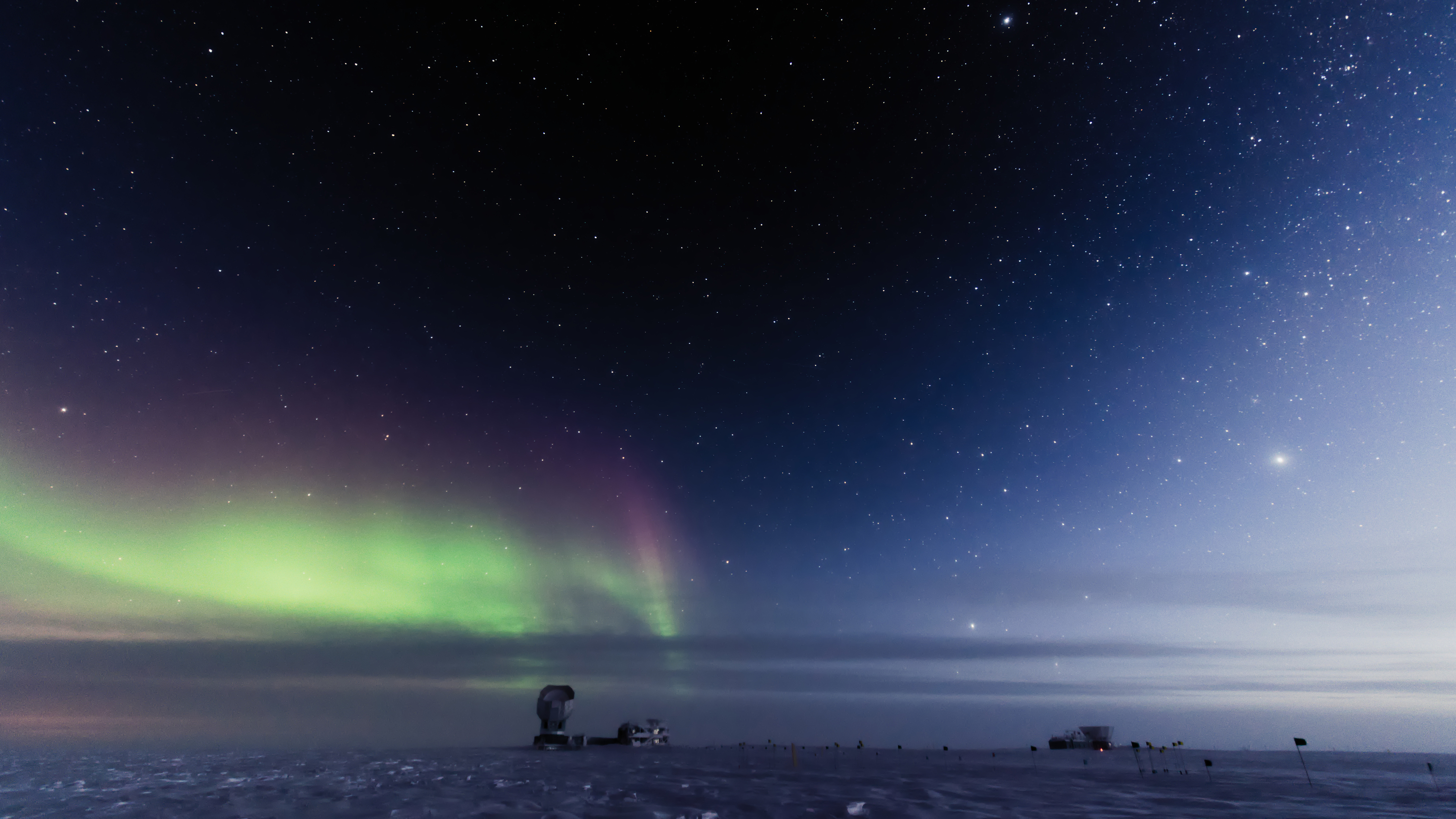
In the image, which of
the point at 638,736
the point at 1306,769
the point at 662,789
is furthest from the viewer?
the point at 638,736

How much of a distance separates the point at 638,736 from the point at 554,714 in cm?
3276

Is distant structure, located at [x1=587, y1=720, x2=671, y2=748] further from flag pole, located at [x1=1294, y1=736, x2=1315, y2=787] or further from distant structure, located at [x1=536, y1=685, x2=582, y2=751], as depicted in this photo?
flag pole, located at [x1=1294, y1=736, x2=1315, y2=787]

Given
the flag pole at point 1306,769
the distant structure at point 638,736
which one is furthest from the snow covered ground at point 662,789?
the distant structure at point 638,736

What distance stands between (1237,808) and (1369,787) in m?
30.8

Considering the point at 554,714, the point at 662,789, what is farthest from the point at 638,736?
the point at 662,789

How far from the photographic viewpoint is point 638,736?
12088 cm

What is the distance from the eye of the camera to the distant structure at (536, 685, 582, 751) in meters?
94.8

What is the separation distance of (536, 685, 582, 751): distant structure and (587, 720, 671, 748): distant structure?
25.9 m

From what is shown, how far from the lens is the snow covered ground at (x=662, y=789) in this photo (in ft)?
97.9

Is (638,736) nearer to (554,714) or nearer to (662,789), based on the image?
(554,714)

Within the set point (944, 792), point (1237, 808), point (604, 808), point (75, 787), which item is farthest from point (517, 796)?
point (1237, 808)

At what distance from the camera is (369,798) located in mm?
34188

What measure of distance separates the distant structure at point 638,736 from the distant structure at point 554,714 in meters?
25.9

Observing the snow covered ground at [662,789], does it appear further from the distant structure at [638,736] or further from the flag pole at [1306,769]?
the distant structure at [638,736]
